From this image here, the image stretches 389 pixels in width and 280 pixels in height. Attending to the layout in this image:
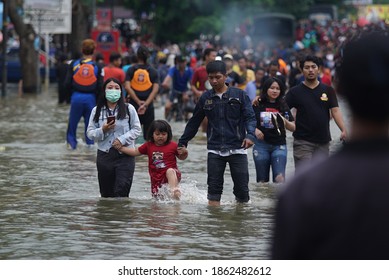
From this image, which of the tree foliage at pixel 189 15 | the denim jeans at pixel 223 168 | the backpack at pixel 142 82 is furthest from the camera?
the tree foliage at pixel 189 15

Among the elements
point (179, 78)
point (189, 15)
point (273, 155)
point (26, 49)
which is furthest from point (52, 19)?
point (273, 155)

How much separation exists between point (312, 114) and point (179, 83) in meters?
12.9

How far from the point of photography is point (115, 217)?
1159 centimetres

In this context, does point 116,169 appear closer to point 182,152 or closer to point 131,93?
point 182,152

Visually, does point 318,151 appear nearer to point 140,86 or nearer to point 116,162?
point 116,162

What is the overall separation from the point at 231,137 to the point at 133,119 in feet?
4.29

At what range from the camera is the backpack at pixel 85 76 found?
59.6ft

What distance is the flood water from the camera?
971 cm

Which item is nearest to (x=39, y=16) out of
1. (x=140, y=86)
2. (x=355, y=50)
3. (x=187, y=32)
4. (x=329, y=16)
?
(x=140, y=86)

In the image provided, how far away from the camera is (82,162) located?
17.2 metres

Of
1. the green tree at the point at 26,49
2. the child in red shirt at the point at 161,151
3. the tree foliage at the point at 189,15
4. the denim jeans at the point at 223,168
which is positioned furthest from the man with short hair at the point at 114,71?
the tree foliage at the point at 189,15

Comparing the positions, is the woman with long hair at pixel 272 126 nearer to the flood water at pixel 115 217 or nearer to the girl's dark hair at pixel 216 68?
the flood water at pixel 115 217

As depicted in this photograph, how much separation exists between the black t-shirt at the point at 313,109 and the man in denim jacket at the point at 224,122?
3.11 feet
